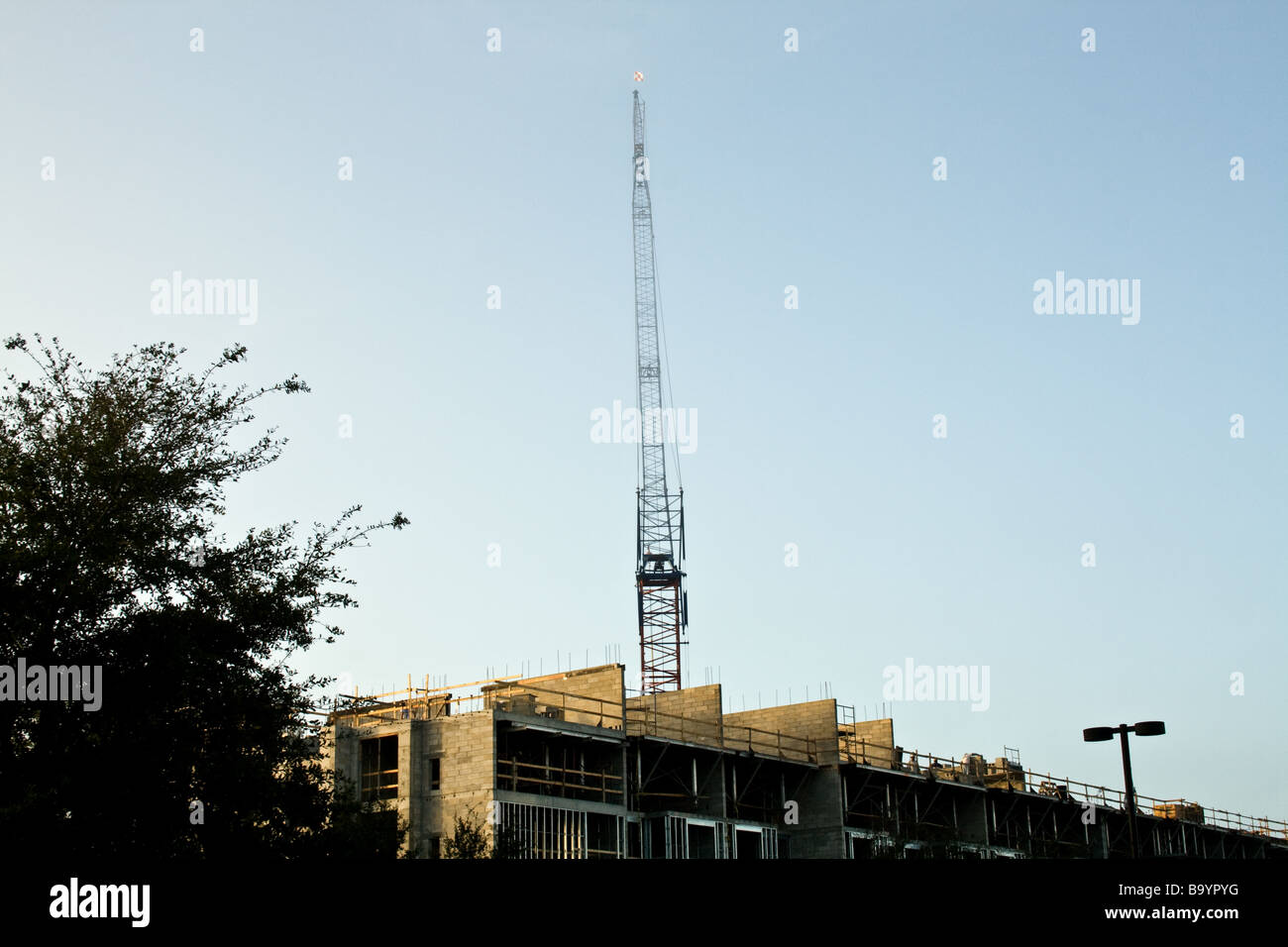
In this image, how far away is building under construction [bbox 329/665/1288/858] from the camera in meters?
45.7

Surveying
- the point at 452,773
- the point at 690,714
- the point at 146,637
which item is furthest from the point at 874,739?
the point at 146,637

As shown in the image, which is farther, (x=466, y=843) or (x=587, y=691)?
(x=587, y=691)

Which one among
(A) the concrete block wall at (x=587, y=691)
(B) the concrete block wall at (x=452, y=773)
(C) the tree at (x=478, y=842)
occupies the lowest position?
(C) the tree at (x=478, y=842)

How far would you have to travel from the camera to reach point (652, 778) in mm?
51875

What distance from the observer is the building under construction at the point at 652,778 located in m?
45.7

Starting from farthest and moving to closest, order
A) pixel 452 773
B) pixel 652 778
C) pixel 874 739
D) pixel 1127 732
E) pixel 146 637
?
1. pixel 874 739
2. pixel 652 778
3. pixel 452 773
4. pixel 1127 732
5. pixel 146 637

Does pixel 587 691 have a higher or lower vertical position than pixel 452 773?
higher

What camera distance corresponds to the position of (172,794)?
878 inches

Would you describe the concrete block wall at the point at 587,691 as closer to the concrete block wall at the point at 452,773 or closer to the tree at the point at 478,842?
the concrete block wall at the point at 452,773

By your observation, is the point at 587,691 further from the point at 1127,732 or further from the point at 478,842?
the point at 1127,732

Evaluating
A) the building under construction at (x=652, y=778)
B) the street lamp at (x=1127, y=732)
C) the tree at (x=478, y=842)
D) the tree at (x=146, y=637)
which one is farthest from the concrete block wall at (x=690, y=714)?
the tree at (x=146, y=637)

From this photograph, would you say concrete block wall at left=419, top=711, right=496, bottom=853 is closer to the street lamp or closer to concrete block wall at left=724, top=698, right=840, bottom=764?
concrete block wall at left=724, top=698, right=840, bottom=764
